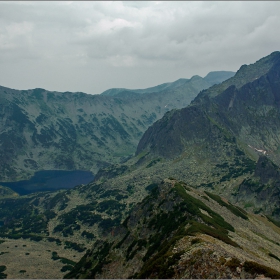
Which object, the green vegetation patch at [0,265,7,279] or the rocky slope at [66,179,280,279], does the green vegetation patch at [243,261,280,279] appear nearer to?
the rocky slope at [66,179,280,279]

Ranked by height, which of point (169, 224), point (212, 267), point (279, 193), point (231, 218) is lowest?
point (279, 193)

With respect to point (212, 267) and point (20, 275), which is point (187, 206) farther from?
point (20, 275)

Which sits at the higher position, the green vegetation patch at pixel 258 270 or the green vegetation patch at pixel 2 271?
the green vegetation patch at pixel 258 270

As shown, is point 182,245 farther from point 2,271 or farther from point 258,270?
point 2,271

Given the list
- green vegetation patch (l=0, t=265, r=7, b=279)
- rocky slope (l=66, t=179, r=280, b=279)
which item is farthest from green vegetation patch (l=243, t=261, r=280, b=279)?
green vegetation patch (l=0, t=265, r=7, b=279)

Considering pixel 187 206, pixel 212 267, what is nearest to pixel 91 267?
pixel 187 206

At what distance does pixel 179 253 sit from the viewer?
57.7m

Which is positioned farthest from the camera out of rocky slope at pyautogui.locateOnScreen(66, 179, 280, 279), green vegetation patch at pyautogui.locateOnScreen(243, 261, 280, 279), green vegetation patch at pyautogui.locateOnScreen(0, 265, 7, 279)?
green vegetation patch at pyautogui.locateOnScreen(0, 265, 7, 279)

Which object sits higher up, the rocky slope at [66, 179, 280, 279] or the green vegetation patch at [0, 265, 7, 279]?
the rocky slope at [66, 179, 280, 279]

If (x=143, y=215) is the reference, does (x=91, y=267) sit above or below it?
below

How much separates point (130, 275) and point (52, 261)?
95.9 meters

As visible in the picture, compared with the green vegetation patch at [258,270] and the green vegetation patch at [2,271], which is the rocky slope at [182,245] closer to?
the green vegetation patch at [258,270]

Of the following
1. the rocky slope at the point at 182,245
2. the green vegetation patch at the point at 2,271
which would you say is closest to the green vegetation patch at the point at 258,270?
the rocky slope at the point at 182,245

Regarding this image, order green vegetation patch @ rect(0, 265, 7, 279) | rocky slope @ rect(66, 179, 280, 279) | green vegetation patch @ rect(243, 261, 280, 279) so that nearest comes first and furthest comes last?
green vegetation patch @ rect(243, 261, 280, 279), rocky slope @ rect(66, 179, 280, 279), green vegetation patch @ rect(0, 265, 7, 279)
